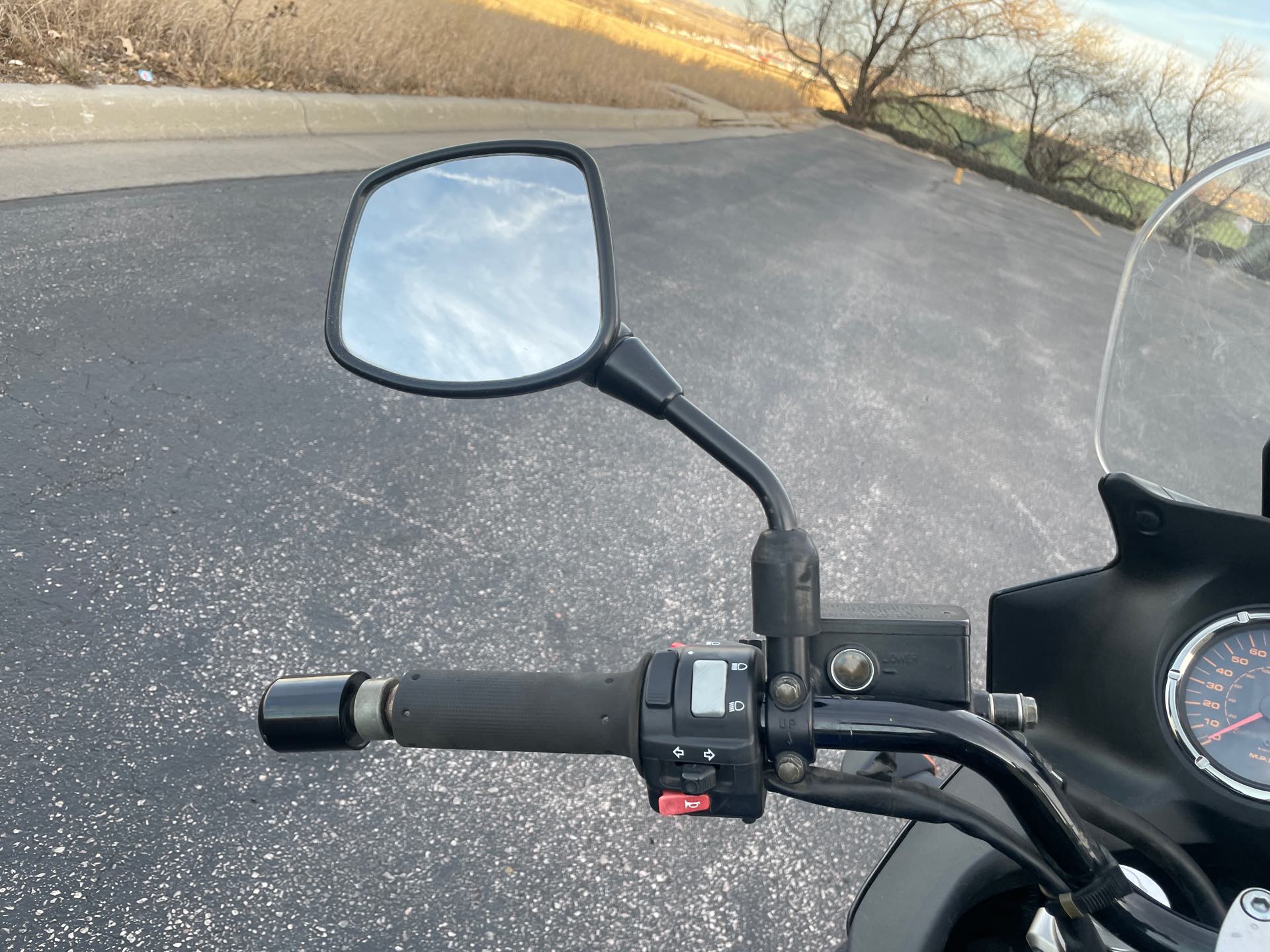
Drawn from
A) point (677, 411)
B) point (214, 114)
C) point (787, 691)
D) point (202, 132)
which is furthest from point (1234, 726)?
point (214, 114)

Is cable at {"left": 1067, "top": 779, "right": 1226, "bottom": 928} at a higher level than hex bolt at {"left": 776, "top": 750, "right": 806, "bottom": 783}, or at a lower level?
lower

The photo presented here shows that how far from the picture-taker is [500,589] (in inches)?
124

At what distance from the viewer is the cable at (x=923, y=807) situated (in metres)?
0.88

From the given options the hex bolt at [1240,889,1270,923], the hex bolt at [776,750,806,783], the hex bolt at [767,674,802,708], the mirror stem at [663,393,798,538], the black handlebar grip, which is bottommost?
the black handlebar grip

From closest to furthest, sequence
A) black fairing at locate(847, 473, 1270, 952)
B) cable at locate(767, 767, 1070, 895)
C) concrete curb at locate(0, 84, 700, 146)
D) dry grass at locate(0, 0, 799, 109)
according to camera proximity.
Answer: cable at locate(767, 767, 1070, 895) < black fairing at locate(847, 473, 1270, 952) < concrete curb at locate(0, 84, 700, 146) < dry grass at locate(0, 0, 799, 109)

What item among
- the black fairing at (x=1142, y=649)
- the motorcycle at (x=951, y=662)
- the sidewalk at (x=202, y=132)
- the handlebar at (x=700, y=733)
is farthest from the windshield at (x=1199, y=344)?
the sidewalk at (x=202, y=132)

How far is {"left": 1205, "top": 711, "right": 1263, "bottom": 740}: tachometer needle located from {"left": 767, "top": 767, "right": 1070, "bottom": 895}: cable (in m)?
0.39

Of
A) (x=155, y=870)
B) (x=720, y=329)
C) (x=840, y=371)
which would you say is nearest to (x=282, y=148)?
(x=720, y=329)

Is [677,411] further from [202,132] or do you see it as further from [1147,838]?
[202,132]

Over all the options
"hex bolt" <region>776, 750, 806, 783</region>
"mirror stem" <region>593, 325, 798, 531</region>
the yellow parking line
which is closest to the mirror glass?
"mirror stem" <region>593, 325, 798, 531</region>

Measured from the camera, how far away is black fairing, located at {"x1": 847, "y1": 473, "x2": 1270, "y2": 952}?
112 cm

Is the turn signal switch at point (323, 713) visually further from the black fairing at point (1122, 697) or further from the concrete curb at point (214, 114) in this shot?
the concrete curb at point (214, 114)

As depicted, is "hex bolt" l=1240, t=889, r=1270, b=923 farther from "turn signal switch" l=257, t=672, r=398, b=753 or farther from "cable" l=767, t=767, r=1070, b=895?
"turn signal switch" l=257, t=672, r=398, b=753

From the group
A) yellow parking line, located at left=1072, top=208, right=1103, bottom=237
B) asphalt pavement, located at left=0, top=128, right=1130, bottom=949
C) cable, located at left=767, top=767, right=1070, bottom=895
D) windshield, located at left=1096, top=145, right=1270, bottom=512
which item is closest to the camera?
cable, located at left=767, top=767, right=1070, bottom=895
